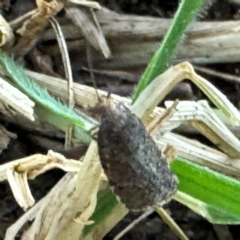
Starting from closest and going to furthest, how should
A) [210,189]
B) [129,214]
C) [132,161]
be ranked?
[132,161], [210,189], [129,214]

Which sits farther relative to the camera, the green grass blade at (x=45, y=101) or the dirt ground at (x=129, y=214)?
the dirt ground at (x=129, y=214)

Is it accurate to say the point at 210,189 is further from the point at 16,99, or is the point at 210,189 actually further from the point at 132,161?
the point at 16,99

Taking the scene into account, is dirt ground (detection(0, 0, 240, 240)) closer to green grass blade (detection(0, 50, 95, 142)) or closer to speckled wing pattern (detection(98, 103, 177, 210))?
green grass blade (detection(0, 50, 95, 142))

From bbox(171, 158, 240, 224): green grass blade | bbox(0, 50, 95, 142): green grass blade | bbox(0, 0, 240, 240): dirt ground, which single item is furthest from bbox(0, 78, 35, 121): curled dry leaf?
bbox(171, 158, 240, 224): green grass blade

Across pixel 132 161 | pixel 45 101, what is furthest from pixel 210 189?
pixel 45 101

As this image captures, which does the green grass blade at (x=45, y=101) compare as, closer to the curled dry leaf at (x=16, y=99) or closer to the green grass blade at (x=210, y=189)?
the curled dry leaf at (x=16, y=99)

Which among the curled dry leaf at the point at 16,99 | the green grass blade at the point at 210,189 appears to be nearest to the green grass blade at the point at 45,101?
the curled dry leaf at the point at 16,99
